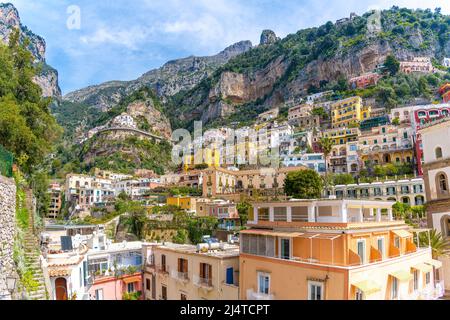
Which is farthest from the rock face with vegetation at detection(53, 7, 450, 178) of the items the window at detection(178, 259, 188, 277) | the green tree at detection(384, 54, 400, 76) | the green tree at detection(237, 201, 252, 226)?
the window at detection(178, 259, 188, 277)

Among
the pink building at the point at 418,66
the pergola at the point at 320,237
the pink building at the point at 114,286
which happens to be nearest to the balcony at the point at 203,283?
the pergola at the point at 320,237

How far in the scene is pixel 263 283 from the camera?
11.9 meters

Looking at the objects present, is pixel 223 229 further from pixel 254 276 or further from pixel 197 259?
pixel 254 276

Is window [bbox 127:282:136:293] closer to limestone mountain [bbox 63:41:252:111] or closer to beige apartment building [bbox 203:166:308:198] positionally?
beige apartment building [bbox 203:166:308:198]

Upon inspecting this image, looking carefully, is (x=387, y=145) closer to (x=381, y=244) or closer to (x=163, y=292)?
(x=381, y=244)

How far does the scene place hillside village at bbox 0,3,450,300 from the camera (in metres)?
11.3

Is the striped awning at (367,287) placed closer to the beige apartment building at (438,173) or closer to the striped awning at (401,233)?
the striped awning at (401,233)

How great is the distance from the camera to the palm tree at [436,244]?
1645cm

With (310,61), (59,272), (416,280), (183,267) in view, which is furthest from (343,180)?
(310,61)

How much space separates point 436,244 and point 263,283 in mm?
10540

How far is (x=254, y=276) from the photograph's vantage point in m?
12.4

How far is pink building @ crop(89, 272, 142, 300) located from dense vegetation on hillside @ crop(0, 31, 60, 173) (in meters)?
7.34
